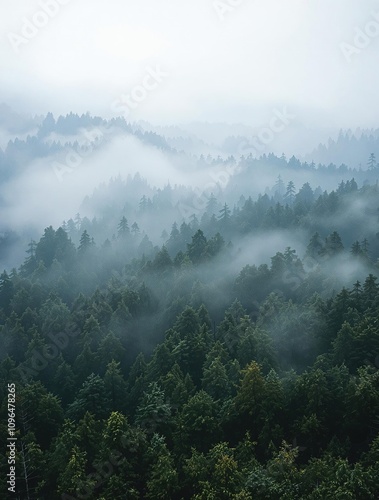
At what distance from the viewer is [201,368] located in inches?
2168

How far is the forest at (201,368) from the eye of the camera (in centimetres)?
3453

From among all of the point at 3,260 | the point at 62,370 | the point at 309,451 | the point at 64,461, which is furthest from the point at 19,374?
the point at 3,260

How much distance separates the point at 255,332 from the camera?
53.9m

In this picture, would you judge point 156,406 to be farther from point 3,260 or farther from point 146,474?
point 3,260

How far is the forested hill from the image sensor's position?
113 feet

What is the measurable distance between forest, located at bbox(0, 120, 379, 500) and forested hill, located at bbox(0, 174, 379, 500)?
0.17 metres

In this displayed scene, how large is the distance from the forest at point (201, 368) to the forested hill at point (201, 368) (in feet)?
0.55

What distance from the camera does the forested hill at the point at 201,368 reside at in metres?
34.6

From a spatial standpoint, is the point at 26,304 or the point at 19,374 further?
the point at 26,304

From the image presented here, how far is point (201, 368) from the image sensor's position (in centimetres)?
5506

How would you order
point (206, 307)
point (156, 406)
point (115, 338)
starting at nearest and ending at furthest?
point (156, 406) < point (115, 338) < point (206, 307)

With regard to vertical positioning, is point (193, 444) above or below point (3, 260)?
below

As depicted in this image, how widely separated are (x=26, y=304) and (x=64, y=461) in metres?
42.9

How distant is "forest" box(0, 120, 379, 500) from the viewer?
3453 cm
